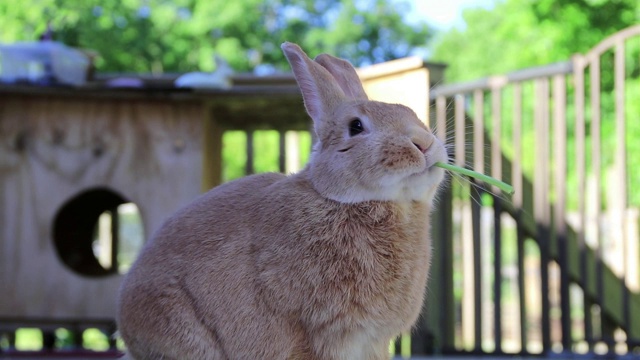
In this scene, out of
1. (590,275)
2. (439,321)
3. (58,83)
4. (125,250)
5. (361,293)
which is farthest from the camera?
(125,250)

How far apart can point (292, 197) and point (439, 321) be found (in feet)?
8.72

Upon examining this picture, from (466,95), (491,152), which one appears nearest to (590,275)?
(491,152)

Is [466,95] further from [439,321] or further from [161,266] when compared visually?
[161,266]

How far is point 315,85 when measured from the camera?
4.17 ft

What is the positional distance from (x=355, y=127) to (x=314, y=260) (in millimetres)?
234

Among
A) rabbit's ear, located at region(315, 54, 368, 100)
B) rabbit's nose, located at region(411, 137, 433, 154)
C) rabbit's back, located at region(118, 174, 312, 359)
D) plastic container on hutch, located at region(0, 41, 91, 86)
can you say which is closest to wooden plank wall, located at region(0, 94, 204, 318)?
plastic container on hutch, located at region(0, 41, 91, 86)

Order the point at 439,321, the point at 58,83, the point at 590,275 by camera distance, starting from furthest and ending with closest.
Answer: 1. the point at 590,275
2. the point at 439,321
3. the point at 58,83

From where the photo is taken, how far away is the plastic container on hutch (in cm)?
321

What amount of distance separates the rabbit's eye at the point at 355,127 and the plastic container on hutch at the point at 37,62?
7.35ft

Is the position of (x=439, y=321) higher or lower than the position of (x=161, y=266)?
lower

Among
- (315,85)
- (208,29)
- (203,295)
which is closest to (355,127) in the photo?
(315,85)

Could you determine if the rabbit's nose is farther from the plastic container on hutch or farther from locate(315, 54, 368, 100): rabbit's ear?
the plastic container on hutch

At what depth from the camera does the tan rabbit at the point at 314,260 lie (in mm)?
1151

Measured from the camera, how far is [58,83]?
307 centimetres
